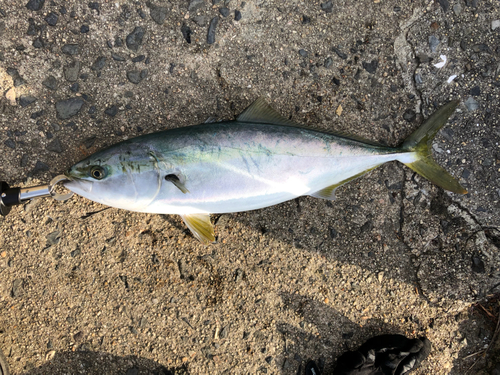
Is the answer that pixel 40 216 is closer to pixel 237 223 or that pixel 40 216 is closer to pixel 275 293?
pixel 237 223

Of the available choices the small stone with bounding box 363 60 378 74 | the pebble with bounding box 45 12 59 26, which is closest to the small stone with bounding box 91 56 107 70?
the pebble with bounding box 45 12 59 26

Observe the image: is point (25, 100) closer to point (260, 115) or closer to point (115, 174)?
point (115, 174)

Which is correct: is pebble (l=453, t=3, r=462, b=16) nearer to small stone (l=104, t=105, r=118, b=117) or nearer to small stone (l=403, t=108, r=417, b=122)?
small stone (l=403, t=108, r=417, b=122)

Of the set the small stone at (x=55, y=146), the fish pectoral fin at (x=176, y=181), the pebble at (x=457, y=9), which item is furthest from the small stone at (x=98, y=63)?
the pebble at (x=457, y=9)

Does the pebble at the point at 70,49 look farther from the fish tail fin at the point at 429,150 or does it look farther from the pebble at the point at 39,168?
the fish tail fin at the point at 429,150

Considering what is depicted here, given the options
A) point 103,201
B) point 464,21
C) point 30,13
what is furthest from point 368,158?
point 30,13
